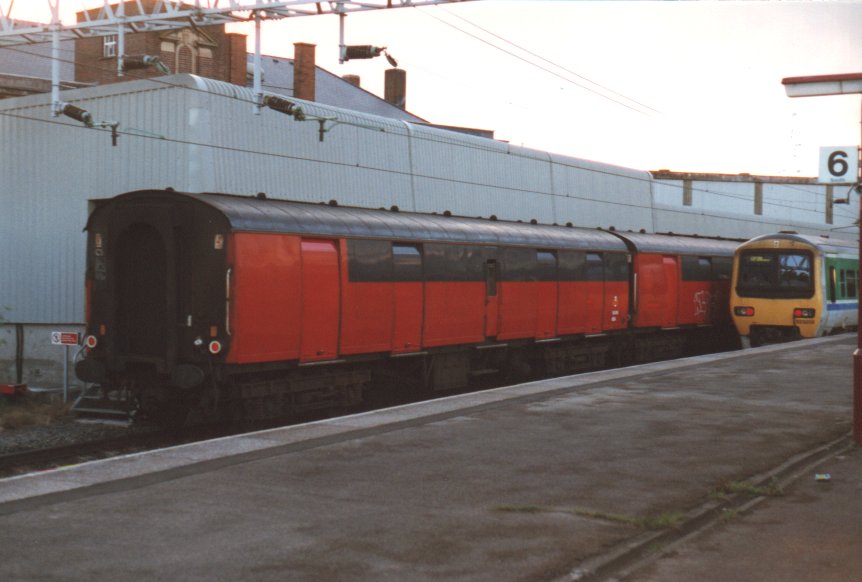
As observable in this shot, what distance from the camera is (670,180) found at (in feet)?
200

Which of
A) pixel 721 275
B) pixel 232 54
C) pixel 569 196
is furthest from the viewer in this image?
pixel 232 54

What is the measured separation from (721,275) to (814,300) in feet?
10.8

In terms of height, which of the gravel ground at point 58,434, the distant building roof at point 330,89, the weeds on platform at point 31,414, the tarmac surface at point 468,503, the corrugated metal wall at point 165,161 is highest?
the distant building roof at point 330,89

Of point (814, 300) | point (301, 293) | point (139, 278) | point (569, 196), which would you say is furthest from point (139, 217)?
point (569, 196)

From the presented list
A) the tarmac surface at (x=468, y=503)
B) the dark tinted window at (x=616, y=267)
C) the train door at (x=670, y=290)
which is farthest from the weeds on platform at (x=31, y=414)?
the train door at (x=670, y=290)

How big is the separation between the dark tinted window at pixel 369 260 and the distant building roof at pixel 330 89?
35266mm

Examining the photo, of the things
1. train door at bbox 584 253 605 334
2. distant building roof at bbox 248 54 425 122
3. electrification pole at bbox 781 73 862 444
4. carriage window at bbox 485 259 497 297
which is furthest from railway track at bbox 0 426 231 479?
distant building roof at bbox 248 54 425 122

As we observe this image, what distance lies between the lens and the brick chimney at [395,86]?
58562mm

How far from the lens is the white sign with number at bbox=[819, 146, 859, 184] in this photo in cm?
1080

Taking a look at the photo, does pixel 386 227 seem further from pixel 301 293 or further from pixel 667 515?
pixel 667 515

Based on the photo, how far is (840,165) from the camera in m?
10.9

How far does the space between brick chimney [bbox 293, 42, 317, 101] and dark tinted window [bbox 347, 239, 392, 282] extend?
3432 centimetres

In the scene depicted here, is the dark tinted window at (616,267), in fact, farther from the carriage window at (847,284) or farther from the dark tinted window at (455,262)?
the carriage window at (847,284)

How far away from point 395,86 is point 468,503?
5313cm
